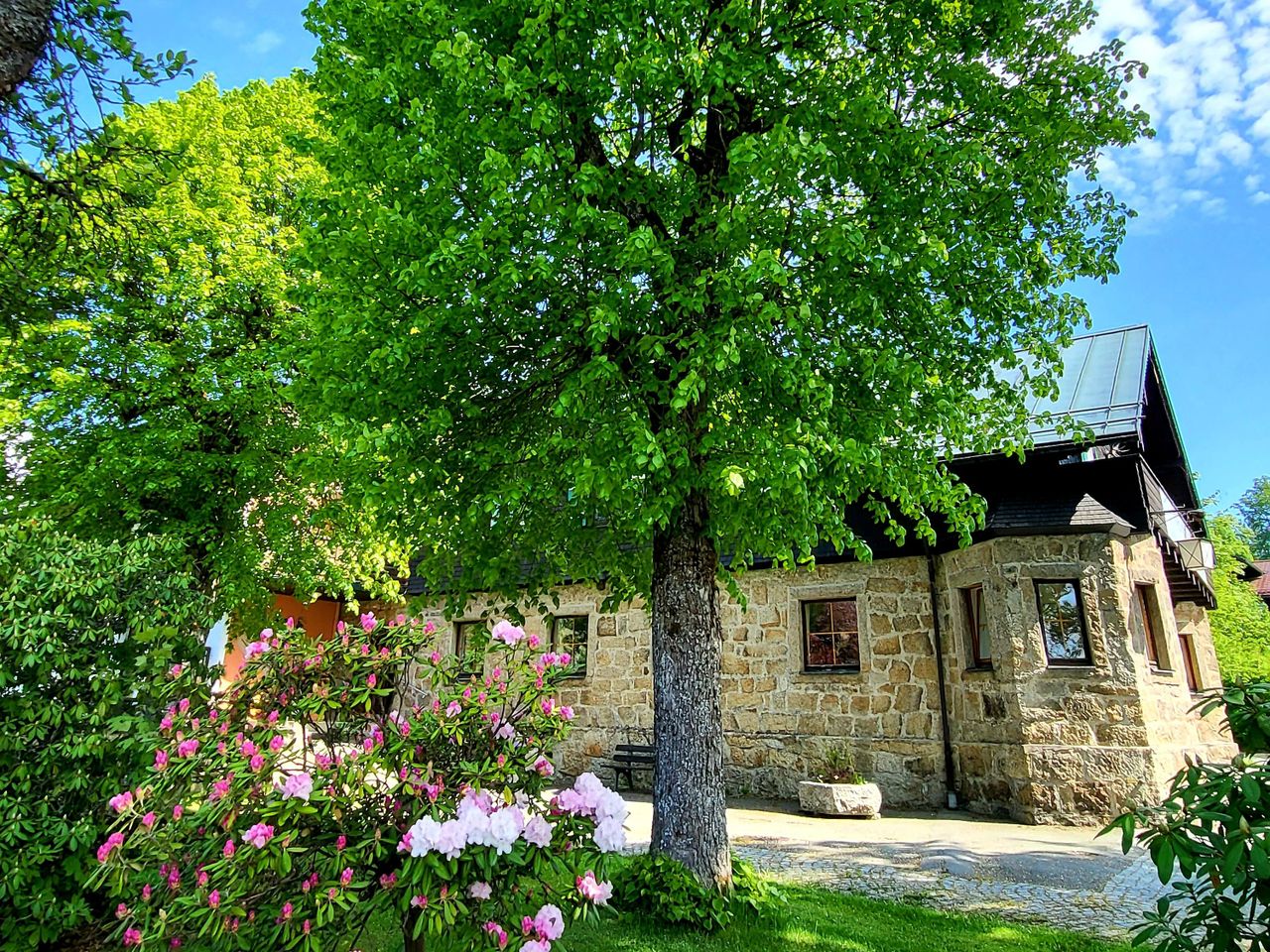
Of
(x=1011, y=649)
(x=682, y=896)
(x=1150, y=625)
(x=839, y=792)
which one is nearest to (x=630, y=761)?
(x=839, y=792)

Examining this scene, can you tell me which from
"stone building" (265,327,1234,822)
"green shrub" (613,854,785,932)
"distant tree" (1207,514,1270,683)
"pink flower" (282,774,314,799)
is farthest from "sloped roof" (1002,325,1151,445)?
"distant tree" (1207,514,1270,683)

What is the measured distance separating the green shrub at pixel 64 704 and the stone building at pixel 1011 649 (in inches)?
327

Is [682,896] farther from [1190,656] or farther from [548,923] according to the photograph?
[1190,656]

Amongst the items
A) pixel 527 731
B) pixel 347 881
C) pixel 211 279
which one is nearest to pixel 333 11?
pixel 211 279

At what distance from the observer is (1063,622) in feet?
29.8

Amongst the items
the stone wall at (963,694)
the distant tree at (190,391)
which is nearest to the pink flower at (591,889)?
the stone wall at (963,694)

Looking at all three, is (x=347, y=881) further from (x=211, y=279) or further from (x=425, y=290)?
(x=211, y=279)

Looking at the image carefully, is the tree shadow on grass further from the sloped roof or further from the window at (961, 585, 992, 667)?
the sloped roof

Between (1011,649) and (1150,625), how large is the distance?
2.60 meters

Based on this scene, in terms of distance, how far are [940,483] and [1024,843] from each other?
16.2 ft

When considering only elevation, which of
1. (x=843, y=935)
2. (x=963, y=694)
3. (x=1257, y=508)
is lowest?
(x=843, y=935)

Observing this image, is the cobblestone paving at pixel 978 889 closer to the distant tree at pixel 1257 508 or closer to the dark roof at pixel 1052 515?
the dark roof at pixel 1052 515

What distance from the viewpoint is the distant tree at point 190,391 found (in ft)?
25.8

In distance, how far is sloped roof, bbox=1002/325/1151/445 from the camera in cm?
938
